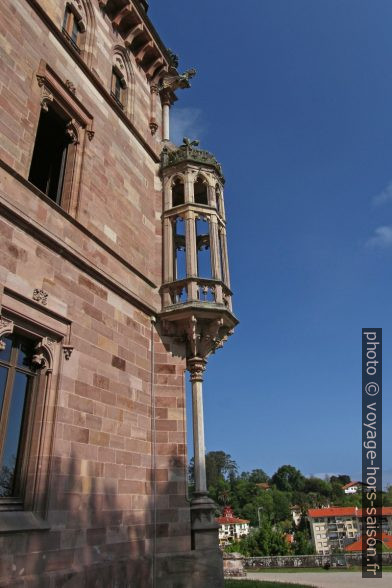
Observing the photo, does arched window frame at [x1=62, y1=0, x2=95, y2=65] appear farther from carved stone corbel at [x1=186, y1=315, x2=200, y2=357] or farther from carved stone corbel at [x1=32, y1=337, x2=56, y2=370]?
carved stone corbel at [x1=32, y1=337, x2=56, y2=370]

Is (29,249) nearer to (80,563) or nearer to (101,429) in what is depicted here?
(101,429)

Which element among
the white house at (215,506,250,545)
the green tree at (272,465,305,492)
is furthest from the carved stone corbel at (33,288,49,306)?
the green tree at (272,465,305,492)

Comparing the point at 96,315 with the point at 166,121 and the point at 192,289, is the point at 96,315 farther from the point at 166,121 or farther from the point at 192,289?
the point at 166,121

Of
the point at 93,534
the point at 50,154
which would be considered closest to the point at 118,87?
the point at 50,154

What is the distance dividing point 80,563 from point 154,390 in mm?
3675

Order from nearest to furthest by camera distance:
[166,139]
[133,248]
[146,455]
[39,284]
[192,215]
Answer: [39,284] < [146,455] < [133,248] < [192,215] < [166,139]

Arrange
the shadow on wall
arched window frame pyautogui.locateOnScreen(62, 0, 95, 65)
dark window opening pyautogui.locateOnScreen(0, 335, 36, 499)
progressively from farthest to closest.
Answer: arched window frame pyautogui.locateOnScreen(62, 0, 95, 65)
dark window opening pyautogui.locateOnScreen(0, 335, 36, 499)
the shadow on wall

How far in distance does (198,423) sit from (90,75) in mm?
7917

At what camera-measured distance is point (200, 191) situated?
13.3 meters

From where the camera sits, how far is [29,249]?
7148 mm

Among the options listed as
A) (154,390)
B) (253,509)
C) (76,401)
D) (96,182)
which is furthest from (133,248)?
(253,509)

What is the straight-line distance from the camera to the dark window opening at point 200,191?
12.5m

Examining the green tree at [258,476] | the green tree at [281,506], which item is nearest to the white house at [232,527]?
the green tree at [281,506]

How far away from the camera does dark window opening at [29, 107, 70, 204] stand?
9.43 meters
